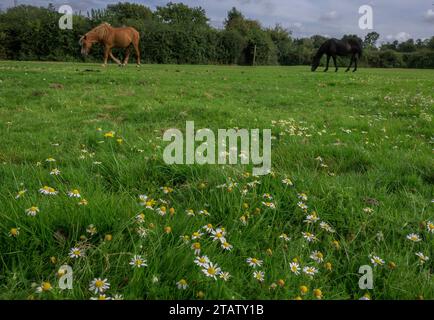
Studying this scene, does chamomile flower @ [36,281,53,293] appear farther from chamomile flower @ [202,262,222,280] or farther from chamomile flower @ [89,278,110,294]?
chamomile flower @ [202,262,222,280]

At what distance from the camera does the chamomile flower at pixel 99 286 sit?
185cm

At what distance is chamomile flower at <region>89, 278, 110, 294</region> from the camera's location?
1.85m

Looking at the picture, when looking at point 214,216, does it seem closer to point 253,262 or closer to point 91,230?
point 253,262

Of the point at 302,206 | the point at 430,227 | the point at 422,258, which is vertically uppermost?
the point at 302,206

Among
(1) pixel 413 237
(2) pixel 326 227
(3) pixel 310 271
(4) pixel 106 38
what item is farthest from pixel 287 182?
(4) pixel 106 38

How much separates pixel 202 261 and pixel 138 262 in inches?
14.8

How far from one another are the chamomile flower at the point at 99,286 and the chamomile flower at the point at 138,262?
0.59 feet

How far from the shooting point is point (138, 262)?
6.61ft

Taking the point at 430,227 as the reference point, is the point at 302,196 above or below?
above

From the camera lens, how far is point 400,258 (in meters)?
2.42

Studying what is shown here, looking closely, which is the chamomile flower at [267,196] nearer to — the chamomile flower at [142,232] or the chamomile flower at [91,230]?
the chamomile flower at [142,232]

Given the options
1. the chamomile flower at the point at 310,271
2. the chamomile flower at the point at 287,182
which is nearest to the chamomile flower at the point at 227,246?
the chamomile flower at the point at 310,271
